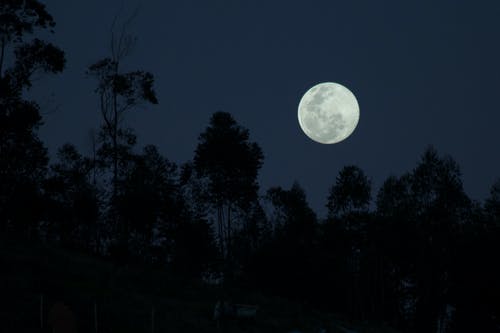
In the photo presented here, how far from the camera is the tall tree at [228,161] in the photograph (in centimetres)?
5025

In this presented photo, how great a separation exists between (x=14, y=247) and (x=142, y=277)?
8.26 meters

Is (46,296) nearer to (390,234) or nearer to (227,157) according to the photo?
(227,157)

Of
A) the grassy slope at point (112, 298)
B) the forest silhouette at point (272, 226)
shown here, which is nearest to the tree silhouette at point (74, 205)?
the forest silhouette at point (272, 226)

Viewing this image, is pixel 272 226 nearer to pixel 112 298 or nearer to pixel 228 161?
pixel 228 161

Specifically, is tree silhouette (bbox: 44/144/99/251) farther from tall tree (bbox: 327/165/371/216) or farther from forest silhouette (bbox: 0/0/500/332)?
tall tree (bbox: 327/165/371/216)

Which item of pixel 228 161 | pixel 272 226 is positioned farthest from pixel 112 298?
pixel 272 226

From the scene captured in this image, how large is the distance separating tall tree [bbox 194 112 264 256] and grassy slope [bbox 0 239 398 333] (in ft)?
41.5

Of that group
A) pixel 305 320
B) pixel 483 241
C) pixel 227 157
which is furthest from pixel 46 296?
pixel 483 241

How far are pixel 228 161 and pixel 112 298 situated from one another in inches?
970

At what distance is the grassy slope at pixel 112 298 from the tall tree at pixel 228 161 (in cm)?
1265

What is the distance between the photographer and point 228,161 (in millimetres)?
50094

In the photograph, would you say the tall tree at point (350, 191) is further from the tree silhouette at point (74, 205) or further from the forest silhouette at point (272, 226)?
the tree silhouette at point (74, 205)

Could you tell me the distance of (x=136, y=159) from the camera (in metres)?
39.8

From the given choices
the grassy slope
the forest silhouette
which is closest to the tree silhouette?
the forest silhouette
